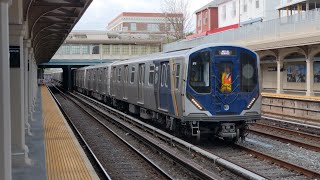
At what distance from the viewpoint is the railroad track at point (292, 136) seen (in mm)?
12758

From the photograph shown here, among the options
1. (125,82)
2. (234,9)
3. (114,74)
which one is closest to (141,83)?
(125,82)

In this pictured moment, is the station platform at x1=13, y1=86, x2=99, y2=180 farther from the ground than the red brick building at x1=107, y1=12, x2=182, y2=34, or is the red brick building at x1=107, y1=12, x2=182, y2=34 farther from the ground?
the red brick building at x1=107, y1=12, x2=182, y2=34

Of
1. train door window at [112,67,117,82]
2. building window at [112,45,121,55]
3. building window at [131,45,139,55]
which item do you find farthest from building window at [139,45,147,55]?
train door window at [112,67,117,82]

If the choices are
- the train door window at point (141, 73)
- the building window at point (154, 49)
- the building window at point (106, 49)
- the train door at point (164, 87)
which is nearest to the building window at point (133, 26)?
the building window at point (154, 49)

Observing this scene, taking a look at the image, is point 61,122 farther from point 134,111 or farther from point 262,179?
point 262,179

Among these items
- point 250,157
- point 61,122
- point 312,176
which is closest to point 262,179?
point 312,176

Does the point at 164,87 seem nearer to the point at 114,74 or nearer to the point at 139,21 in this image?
the point at 114,74

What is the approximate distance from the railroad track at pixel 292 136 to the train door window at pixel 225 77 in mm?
2559

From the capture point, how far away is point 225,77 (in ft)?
41.5

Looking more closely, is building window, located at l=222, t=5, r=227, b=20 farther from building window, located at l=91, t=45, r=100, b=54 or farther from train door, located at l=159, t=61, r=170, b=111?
train door, located at l=159, t=61, r=170, b=111

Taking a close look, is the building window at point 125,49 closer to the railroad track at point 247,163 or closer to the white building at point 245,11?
the white building at point 245,11

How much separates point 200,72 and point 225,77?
0.71 meters

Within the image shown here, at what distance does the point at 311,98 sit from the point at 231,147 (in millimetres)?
9274

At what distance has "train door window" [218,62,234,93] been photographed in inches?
496
